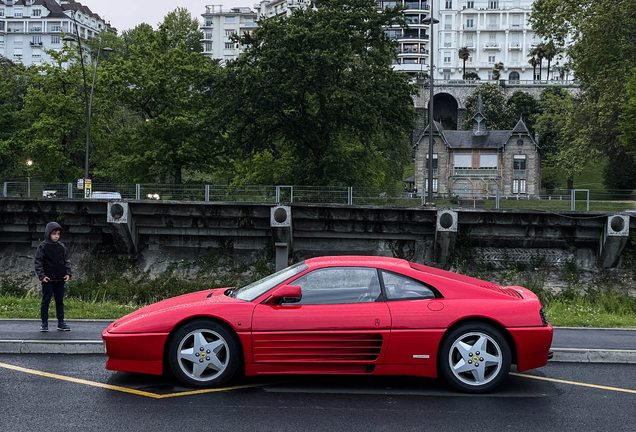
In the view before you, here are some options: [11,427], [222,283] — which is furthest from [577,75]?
[11,427]

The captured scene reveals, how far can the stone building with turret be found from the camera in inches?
2766

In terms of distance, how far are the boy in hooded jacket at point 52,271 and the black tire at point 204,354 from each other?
3.40 m

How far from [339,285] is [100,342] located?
131 inches

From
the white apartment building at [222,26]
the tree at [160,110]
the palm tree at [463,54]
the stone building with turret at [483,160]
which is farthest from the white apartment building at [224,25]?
the tree at [160,110]

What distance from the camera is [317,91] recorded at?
32344 mm

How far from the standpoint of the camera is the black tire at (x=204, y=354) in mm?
6215

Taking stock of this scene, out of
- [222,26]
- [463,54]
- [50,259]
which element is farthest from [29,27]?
[50,259]

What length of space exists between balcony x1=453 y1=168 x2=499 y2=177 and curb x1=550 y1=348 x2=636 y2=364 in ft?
213

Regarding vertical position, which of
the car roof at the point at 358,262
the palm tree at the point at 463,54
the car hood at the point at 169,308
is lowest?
the car hood at the point at 169,308

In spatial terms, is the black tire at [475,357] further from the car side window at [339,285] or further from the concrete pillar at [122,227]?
the concrete pillar at [122,227]

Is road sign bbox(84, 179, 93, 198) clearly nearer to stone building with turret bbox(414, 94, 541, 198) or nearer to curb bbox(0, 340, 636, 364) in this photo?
curb bbox(0, 340, 636, 364)

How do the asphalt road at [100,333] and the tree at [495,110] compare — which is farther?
the tree at [495,110]

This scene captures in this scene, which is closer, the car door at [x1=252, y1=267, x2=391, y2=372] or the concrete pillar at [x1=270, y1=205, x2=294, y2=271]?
the car door at [x1=252, y1=267, x2=391, y2=372]

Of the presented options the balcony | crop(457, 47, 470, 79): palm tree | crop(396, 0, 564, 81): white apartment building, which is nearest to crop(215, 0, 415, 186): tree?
the balcony
